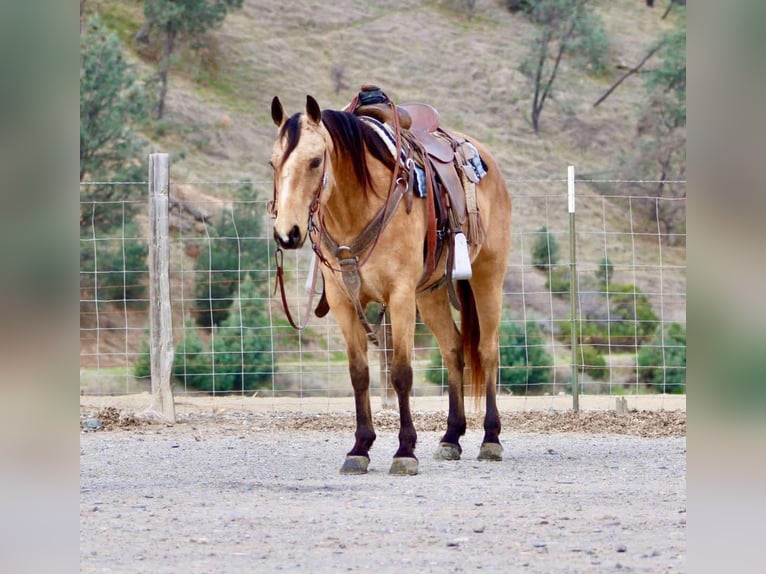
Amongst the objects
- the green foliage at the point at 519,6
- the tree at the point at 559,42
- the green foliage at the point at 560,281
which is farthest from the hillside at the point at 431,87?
the green foliage at the point at 560,281

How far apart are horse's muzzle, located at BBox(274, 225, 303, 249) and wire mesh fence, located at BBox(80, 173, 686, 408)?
4647mm

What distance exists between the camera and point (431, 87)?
106ft

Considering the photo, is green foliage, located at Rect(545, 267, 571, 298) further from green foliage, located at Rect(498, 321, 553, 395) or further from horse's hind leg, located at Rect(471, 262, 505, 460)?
horse's hind leg, located at Rect(471, 262, 505, 460)

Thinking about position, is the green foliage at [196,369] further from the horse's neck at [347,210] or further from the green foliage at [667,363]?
the horse's neck at [347,210]

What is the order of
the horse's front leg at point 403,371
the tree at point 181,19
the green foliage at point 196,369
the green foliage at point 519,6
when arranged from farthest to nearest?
the green foliage at point 519,6 → the tree at point 181,19 → the green foliage at point 196,369 → the horse's front leg at point 403,371

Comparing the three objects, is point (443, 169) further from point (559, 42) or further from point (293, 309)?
point (559, 42)

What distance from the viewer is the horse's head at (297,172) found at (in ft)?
17.1

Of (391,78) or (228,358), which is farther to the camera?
(391,78)

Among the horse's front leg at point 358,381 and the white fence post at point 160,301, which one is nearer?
the horse's front leg at point 358,381

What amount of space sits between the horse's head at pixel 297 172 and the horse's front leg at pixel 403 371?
31.8 inches

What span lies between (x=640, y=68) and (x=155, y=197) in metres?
28.0

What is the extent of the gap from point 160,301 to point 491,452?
340 centimetres

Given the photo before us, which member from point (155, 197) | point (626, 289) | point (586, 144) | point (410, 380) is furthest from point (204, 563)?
point (586, 144)

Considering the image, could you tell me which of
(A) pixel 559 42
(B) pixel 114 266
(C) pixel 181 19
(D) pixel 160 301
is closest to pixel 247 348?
(B) pixel 114 266
